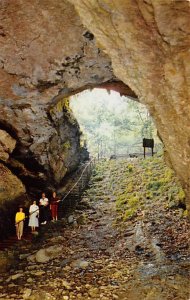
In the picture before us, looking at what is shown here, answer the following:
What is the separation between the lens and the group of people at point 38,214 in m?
11.7

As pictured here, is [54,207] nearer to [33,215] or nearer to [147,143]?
[33,215]

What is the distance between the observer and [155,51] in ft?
19.4

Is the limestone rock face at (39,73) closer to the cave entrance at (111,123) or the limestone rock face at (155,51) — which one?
the limestone rock face at (155,51)

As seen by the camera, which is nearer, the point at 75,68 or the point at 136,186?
the point at 75,68

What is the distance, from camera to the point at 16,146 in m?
14.3

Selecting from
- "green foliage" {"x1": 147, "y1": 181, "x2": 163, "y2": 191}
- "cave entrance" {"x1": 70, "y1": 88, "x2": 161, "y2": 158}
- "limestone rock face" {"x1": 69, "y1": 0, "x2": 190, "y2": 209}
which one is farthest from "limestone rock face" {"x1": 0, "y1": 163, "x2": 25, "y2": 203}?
"cave entrance" {"x1": 70, "y1": 88, "x2": 161, "y2": 158}

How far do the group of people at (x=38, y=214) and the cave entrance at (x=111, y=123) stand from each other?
65.8 ft

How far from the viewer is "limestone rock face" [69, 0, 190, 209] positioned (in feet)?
16.6

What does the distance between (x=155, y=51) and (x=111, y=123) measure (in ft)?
110

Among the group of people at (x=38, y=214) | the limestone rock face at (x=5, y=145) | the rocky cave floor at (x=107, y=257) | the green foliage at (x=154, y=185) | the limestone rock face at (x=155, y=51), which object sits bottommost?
the rocky cave floor at (x=107, y=257)

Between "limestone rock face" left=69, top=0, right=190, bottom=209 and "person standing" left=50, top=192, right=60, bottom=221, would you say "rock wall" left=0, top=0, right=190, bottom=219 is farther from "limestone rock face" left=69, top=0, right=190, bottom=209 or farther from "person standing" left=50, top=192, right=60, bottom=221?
"person standing" left=50, top=192, right=60, bottom=221

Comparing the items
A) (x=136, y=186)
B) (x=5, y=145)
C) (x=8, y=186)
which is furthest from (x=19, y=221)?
(x=136, y=186)

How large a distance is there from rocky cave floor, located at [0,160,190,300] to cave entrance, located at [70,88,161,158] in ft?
67.2

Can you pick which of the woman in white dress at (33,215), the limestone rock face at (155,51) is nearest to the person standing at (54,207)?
the woman in white dress at (33,215)
